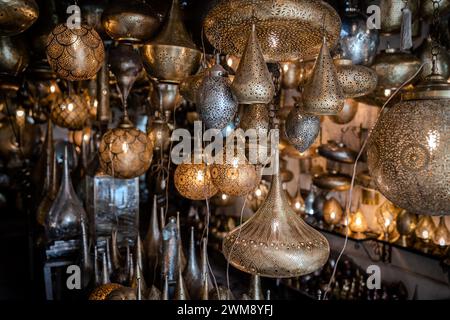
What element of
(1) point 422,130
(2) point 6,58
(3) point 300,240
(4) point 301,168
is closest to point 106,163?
(2) point 6,58

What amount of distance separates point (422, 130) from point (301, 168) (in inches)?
132

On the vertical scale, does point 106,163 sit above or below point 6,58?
below

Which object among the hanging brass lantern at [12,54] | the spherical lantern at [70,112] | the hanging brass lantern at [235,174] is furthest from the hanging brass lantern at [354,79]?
the spherical lantern at [70,112]

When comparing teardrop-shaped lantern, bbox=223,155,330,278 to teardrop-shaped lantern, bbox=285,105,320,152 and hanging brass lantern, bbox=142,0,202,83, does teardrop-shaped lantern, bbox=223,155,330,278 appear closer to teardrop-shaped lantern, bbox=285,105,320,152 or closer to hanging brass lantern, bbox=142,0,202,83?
teardrop-shaped lantern, bbox=285,105,320,152

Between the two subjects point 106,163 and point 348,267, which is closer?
point 106,163

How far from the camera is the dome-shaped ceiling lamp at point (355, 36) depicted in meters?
1.42

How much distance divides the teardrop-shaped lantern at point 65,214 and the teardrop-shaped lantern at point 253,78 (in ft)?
5.93

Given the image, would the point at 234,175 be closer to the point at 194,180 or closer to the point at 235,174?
the point at 235,174

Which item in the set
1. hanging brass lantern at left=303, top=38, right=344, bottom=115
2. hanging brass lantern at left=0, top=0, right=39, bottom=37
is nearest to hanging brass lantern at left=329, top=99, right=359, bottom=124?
hanging brass lantern at left=303, top=38, right=344, bottom=115

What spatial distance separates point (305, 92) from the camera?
3.50ft

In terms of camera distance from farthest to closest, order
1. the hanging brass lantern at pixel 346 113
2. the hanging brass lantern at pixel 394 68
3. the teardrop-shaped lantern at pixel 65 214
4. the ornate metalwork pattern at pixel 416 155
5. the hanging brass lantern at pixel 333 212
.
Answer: the hanging brass lantern at pixel 333 212, the hanging brass lantern at pixel 346 113, the teardrop-shaped lantern at pixel 65 214, the hanging brass lantern at pixel 394 68, the ornate metalwork pattern at pixel 416 155

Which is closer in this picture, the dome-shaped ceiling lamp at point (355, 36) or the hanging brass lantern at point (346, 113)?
the dome-shaped ceiling lamp at point (355, 36)

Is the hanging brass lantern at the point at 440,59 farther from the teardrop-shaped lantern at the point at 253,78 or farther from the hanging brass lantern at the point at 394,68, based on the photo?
the teardrop-shaped lantern at the point at 253,78
